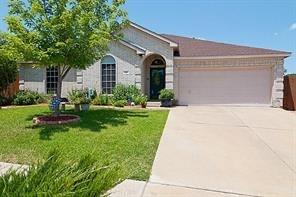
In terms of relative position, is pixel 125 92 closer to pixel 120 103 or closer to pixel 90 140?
pixel 120 103

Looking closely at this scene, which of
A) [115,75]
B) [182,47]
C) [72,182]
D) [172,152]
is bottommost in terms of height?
[172,152]

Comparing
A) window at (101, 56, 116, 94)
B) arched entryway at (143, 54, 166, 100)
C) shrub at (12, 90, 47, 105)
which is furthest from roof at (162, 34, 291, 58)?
shrub at (12, 90, 47, 105)

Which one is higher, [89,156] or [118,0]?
[118,0]

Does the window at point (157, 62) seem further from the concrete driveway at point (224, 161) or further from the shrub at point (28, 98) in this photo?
A: the concrete driveway at point (224, 161)

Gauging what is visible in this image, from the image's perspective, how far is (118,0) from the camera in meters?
12.8

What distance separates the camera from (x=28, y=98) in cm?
1936

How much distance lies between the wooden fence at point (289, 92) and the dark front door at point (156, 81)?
26.2ft

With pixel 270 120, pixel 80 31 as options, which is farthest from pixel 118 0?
pixel 270 120

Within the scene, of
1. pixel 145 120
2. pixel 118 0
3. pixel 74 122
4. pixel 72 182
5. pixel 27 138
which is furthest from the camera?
pixel 118 0

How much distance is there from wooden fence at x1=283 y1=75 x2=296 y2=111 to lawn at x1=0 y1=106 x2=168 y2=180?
33.5 ft

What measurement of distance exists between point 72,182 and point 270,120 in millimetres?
12187

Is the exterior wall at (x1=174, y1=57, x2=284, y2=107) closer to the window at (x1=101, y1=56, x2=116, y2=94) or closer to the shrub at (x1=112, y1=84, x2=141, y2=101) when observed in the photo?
the shrub at (x1=112, y1=84, x2=141, y2=101)

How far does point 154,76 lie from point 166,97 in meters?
3.31

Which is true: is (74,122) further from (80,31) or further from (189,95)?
(189,95)
